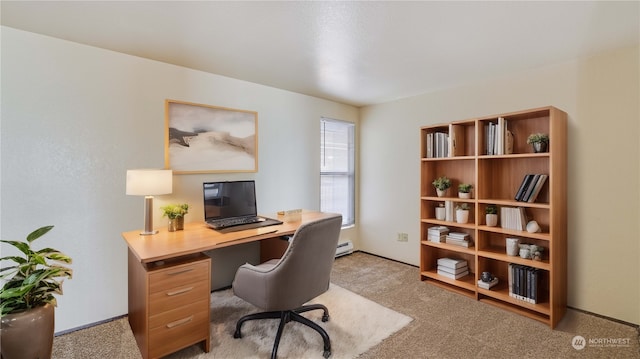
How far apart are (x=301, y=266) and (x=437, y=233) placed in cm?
188

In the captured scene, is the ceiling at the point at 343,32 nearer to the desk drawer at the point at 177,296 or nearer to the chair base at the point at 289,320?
the desk drawer at the point at 177,296

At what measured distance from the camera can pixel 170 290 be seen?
175 centimetres

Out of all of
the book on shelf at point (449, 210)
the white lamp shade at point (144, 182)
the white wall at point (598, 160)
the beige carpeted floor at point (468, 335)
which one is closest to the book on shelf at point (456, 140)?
the white wall at point (598, 160)

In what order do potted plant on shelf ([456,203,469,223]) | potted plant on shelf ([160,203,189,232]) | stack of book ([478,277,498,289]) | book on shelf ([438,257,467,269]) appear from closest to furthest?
potted plant on shelf ([160,203,189,232])
stack of book ([478,277,498,289])
potted plant on shelf ([456,203,469,223])
book on shelf ([438,257,467,269])

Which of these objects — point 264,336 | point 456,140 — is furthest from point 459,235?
point 264,336

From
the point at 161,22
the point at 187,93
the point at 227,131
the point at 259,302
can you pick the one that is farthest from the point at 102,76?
the point at 259,302

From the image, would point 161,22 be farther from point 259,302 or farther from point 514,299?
point 514,299

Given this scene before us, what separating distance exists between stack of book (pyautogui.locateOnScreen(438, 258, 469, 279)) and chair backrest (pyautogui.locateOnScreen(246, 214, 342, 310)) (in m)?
1.71

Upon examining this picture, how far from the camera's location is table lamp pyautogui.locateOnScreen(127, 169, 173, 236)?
6.86 feet

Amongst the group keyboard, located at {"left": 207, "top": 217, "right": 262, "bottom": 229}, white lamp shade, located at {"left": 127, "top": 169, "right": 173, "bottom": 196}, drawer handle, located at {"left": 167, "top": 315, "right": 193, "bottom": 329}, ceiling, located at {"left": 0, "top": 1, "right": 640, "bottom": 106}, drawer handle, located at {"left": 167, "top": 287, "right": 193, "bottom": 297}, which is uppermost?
ceiling, located at {"left": 0, "top": 1, "right": 640, "bottom": 106}

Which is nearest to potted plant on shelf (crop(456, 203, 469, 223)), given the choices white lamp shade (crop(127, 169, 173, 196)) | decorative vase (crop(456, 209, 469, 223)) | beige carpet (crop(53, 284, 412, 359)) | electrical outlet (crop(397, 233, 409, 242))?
decorative vase (crop(456, 209, 469, 223))

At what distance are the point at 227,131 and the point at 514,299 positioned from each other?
3022mm

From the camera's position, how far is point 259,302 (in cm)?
181

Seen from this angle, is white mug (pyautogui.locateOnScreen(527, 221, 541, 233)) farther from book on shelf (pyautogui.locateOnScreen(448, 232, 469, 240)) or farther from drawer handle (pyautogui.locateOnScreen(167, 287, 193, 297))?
drawer handle (pyautogui.locateOnScreen(167, 287, 193, 297))
